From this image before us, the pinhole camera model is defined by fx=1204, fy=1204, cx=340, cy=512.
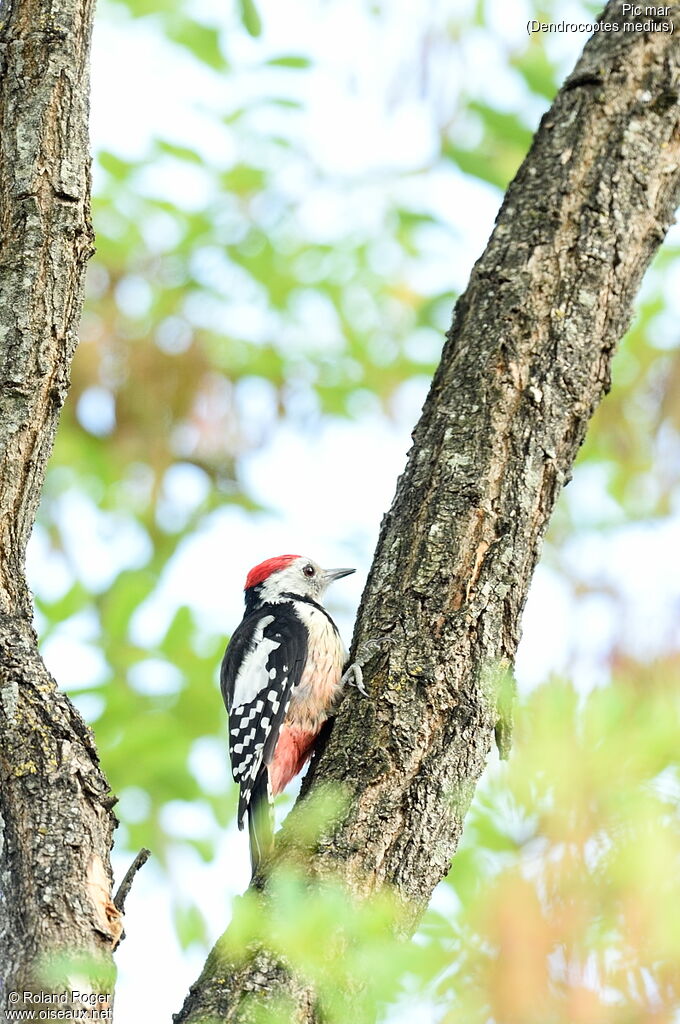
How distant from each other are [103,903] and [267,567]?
340cm

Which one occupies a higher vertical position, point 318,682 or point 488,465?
point 318,682

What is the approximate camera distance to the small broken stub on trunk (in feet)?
7.43

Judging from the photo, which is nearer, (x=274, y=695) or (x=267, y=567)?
(x=274, y=695)

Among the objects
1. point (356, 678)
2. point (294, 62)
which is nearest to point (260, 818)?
point (356, 678)

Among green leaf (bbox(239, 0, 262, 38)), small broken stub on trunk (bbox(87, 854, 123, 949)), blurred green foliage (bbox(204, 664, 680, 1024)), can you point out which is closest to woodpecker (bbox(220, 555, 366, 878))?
small broken stub on trunk (bbox(87, 854, 123, 949))

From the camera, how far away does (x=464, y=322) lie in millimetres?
3225

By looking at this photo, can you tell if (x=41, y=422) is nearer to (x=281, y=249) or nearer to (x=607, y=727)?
(x=607, y=727)

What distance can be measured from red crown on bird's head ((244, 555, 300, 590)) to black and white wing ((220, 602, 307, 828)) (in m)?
0.66

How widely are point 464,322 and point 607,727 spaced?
1439mm

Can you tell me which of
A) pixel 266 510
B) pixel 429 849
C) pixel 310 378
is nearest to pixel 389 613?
pixel 429 849

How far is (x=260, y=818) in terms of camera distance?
410cm

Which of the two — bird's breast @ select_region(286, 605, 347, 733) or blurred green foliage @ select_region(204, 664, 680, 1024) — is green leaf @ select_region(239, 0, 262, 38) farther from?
blurred green foliage @ select_region(204, 664, 680, 1024)

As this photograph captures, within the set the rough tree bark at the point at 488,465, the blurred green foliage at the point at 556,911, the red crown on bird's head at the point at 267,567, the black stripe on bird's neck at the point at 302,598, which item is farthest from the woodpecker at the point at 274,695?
the blurred green foliage at the point at 556,911

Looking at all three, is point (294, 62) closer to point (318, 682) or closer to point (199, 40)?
point (199, 40)
